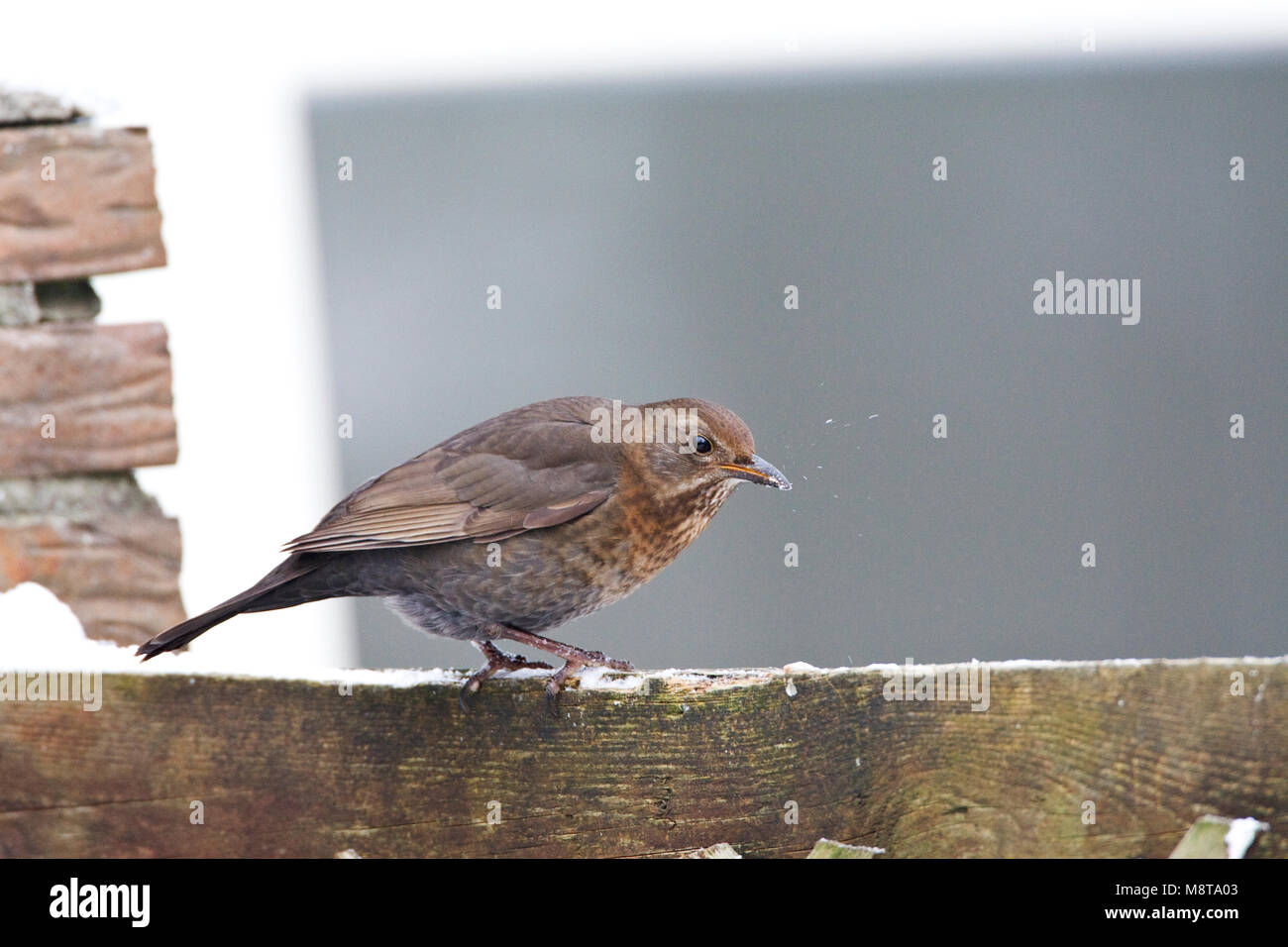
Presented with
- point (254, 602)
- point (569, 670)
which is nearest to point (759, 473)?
point (569, 670)

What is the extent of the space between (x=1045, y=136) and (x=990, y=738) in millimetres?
2615

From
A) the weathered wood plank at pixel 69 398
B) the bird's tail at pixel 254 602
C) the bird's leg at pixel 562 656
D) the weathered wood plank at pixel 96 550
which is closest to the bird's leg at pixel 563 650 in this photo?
the bird's leg at pixel 562 656

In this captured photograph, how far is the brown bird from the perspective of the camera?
2.60 m

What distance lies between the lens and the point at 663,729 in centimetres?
199

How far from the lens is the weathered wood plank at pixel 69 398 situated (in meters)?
2.51

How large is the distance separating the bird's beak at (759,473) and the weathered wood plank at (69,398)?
1.22 m

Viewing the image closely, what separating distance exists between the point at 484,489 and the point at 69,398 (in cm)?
85

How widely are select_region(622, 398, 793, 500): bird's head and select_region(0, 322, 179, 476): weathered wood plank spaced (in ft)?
3.48

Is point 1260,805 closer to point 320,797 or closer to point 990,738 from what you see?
point 990,738

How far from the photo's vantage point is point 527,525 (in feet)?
8.60

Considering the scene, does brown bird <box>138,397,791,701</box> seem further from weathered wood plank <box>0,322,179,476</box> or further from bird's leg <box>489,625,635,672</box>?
weathered wood plank <box>0,322,179,476</box>
